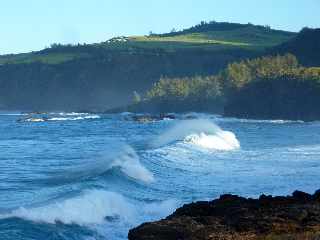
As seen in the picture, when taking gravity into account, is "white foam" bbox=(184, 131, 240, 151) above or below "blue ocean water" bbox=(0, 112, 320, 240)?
below

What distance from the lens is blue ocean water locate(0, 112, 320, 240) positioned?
2414 centimetres

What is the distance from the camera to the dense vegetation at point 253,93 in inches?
5153

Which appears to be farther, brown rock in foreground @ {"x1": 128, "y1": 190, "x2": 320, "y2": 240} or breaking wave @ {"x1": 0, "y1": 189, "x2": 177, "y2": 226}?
breaking wave @ {"x1": 0, "y1": 189, "x2": 177, "y2": 226}

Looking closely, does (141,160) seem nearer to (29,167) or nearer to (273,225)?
(29,167)

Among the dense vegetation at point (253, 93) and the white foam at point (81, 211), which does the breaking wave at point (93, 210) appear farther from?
the dense vegetation at point (253, 93)

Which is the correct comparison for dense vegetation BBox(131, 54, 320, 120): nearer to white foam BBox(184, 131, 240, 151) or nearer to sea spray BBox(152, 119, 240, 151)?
sea spray BBox(152, 119, 240, 151)

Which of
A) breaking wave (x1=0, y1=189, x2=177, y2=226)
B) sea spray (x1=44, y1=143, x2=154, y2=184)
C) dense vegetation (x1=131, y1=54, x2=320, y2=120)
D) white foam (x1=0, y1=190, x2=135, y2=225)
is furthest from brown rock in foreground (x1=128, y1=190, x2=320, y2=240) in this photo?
dense vegetation (x1=131, y1=54, x2=320, y2=120)

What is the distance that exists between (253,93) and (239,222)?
122 meters

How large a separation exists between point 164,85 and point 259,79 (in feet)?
119

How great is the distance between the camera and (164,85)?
176875mm

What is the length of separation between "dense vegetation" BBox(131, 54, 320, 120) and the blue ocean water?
6921cm

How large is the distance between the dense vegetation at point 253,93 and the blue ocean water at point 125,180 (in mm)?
69207

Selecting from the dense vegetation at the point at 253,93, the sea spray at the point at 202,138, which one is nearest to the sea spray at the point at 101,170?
the sea spray at the point at 202,138

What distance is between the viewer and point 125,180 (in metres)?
35.1
